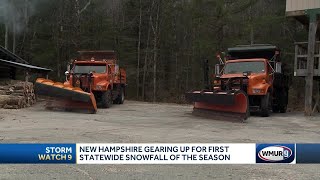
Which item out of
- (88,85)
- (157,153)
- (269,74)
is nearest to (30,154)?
(157,153)

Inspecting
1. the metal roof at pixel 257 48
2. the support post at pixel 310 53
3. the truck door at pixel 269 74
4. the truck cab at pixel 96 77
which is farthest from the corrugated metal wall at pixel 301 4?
the truck cab at pixel 96 77

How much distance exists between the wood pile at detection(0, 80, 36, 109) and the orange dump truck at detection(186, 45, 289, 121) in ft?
27.7

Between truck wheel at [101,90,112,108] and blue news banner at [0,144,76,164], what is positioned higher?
blue news banner at [0,144,76,164]

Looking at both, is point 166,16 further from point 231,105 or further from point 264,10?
point 231,105

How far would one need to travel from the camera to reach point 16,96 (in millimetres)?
20188

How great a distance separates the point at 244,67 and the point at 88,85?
739cm

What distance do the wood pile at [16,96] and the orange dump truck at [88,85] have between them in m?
1.87

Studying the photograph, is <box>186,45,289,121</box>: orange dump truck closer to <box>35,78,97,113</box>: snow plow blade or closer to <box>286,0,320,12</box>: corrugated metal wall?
<box>286,0,320,12</box>: corrugated metal wall

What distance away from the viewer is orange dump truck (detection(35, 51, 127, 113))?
58.6 feet

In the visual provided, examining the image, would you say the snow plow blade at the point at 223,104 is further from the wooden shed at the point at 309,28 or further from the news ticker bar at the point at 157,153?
the news ticker bar at the point at 157,153

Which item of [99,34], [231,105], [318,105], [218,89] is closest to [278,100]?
[318,105]

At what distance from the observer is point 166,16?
125 ft

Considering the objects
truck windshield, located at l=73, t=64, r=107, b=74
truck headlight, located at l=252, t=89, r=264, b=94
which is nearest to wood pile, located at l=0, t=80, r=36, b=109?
truck windshield, located at l=73, t=64, r=107, b=74

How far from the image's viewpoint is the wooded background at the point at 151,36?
3478 cm
